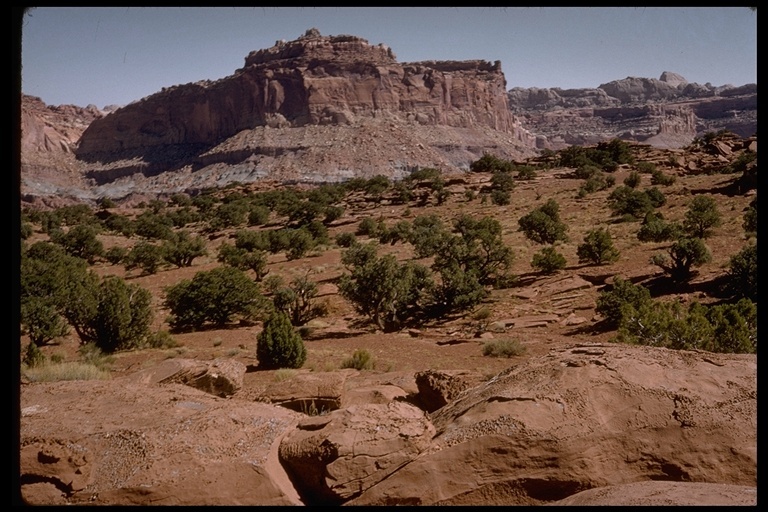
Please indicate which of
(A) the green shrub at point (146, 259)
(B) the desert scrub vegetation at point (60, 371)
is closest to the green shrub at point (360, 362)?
(B) the desert scrub vegetation at point (60, 371)

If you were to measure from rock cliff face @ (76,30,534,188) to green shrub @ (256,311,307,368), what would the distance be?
108721mm

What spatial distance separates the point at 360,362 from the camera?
42.0ft

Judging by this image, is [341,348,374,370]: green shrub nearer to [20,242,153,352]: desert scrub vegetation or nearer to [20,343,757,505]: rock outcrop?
[20,343,757,505]: rock outcrop

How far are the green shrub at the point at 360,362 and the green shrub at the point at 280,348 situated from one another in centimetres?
129

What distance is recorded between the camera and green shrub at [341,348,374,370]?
1266cm

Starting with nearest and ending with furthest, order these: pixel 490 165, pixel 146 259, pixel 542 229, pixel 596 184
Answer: pixel 542 229 → pixel 146 259 → pixel 596 184 → pixel 490 165

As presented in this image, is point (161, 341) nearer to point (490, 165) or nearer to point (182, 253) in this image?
point (182, 253)

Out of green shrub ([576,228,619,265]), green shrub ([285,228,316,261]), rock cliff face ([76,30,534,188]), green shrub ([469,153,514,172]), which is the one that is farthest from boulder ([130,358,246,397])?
rock cliff face ([76,30,534,188])

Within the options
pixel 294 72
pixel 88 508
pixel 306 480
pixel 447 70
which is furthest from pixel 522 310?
pixel 447 70

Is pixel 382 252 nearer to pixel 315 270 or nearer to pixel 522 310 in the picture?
pixel 315 270

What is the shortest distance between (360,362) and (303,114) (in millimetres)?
136477

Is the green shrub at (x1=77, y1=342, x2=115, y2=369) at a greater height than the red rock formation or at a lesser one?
lesser

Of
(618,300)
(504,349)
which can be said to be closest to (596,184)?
(618,300)

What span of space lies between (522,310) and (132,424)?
51.5 feet
